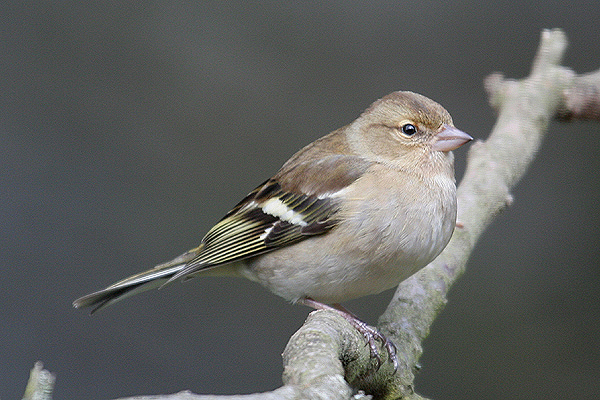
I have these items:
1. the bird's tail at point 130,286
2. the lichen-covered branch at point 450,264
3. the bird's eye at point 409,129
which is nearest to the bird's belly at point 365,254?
the lichen-covered branch at point 450,264

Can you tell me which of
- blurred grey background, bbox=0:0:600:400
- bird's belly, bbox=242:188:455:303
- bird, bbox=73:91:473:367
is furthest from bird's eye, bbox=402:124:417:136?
blurred grey background, bbox=0:0:600:400

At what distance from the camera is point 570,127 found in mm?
4945

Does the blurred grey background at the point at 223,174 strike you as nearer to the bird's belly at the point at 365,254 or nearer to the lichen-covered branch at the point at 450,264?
the lichen-covered branch at the point at 450,264

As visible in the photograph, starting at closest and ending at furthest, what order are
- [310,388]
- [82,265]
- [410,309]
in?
1. [310,388]
2. [410,309]
3. [82,265]

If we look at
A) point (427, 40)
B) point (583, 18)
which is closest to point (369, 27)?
point (427, 40)

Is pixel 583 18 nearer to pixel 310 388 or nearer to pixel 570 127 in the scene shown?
pixel 570 127

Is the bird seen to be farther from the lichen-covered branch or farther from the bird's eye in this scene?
the lichen-covered branch

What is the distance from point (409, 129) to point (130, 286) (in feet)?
4.42

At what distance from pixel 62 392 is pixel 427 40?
3.19 metres

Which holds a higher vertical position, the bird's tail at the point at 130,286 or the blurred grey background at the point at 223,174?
the blurred grey background at the point at 223,174

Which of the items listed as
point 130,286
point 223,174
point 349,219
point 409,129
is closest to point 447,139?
point 409,129

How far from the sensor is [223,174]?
4.53m

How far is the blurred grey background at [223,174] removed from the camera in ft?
13.7

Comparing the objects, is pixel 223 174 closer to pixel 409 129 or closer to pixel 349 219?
pixel 409 129
